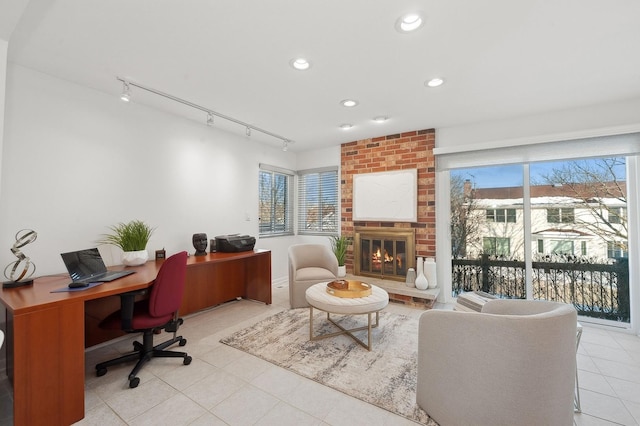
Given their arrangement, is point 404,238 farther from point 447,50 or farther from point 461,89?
point 447,50

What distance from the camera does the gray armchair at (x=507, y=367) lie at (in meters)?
1.29

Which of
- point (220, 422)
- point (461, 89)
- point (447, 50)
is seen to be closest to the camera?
point (220, 422)

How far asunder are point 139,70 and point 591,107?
459 centimetres

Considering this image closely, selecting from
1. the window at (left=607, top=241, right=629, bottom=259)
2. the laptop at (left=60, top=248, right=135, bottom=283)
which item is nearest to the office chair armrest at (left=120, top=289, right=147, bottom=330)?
the laptop at (left=60, top=248, right=135, bottom=283)

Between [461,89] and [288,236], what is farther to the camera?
[288,236]

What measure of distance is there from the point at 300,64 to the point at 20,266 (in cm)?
282

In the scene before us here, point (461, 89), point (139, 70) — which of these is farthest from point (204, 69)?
point (461, 89)

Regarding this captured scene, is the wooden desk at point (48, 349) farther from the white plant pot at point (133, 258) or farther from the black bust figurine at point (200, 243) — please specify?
the black bust figurine at point (200, 243)

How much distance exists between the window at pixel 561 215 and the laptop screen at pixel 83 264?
16.0ft

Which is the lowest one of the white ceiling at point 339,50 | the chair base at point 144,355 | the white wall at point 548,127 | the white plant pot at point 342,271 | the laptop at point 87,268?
the chair base at point 144,355

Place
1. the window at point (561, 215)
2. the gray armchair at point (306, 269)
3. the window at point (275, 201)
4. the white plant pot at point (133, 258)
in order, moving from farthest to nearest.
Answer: the window at point (275, 201), the gray armchair at point (306, 269), the window at point (561, 215), the white plant pot at point (133, 258)

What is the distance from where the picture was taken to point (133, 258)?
2.63m

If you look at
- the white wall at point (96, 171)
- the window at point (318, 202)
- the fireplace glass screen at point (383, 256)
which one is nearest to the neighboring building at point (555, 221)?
the fireplace glass screen at point (383, 256)

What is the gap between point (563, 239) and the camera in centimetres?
326
